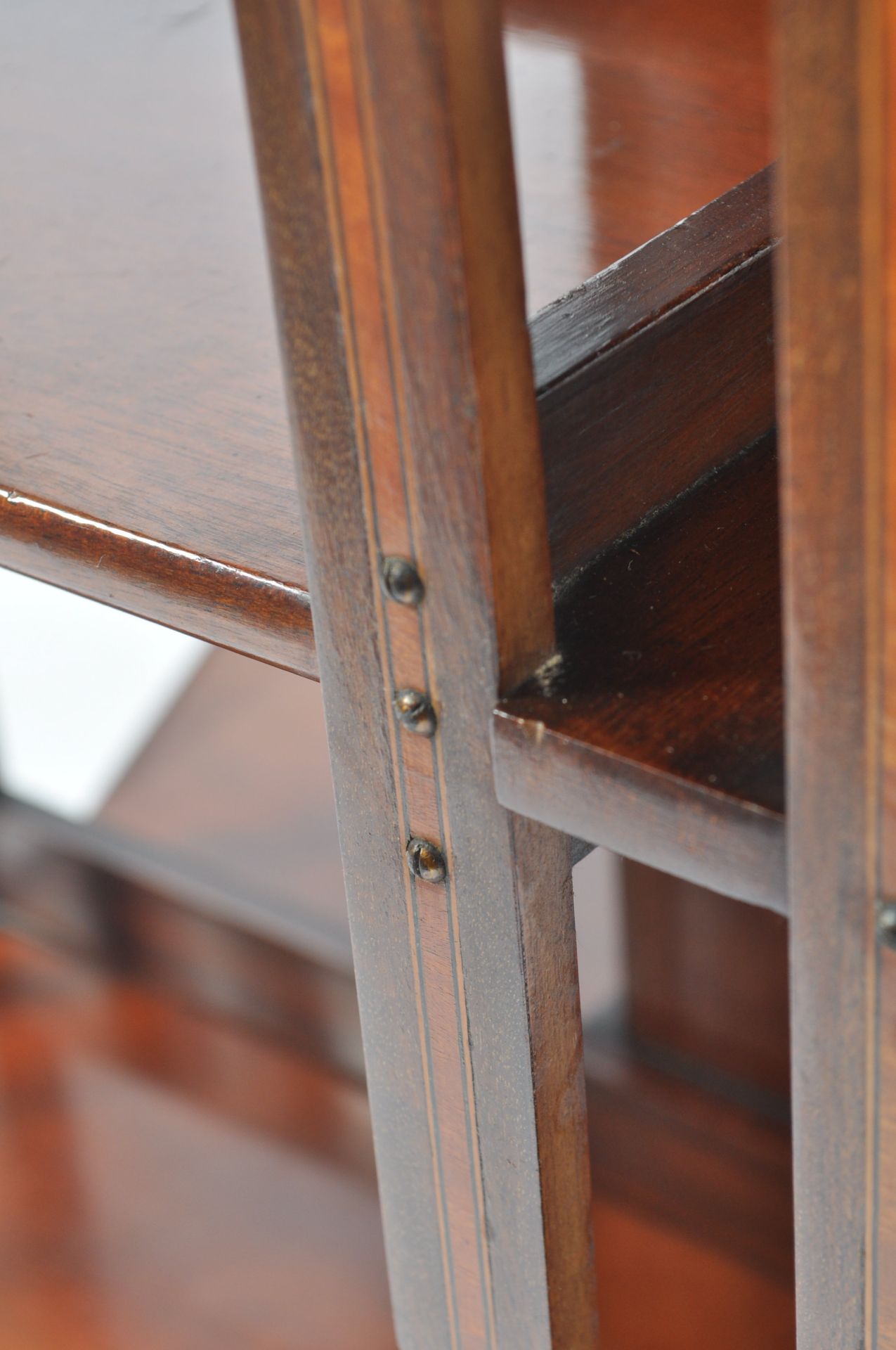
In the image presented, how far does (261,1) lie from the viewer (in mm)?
268

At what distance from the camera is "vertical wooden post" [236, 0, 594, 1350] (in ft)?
0.87

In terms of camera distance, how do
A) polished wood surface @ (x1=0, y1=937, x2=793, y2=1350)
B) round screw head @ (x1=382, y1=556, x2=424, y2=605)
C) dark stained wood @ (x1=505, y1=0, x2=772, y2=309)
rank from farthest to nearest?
1. polished wood surface @ (x1=0, y1=937, x2=793, y2=1350)
2. dark stained wood @ (x1=505, y1=0, x2=772, y2=309)
3. round screw head @ (x1=382, y1=556, x2=424, y2=605)

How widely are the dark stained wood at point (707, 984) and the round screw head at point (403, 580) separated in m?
0.60

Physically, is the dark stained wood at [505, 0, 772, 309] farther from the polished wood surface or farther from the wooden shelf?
the polished wood surface

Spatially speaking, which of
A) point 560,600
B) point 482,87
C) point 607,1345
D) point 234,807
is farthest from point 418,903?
point 234,807

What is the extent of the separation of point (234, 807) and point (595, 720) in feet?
2.88

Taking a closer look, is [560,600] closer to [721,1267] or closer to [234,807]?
[721,1267]

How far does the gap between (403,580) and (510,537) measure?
2cm

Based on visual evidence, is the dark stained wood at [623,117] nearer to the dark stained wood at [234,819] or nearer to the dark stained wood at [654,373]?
the dark stained wood at [654,373]

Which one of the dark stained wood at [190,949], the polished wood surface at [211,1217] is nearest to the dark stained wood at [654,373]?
the polished wood surface at [211,1217]

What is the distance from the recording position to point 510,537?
30cm

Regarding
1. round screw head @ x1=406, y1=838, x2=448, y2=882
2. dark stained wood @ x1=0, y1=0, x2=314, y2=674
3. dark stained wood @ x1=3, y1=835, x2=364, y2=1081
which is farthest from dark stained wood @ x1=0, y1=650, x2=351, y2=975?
round screw head @ x1=406, y1=838, x2=448, y2=882

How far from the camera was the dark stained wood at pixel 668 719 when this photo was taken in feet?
Result: 0.97

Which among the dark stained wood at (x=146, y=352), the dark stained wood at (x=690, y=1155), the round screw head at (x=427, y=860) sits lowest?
the dark stained wood at (x=690, y=1155)
